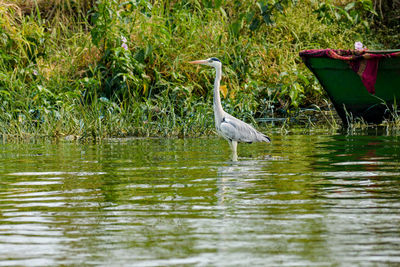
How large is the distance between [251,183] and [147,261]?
2.66 meters

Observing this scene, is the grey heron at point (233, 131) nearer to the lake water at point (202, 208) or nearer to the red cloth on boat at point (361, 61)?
the lake water at point (202, 208)

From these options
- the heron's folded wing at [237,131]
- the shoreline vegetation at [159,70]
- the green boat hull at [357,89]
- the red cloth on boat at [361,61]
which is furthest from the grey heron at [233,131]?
the green boat hull at [357,89]

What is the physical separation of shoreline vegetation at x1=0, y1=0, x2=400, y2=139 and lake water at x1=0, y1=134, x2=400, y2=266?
2.61 m

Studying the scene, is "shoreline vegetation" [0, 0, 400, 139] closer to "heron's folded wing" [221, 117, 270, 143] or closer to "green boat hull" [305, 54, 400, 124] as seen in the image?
"green boat hull" [305, 54, 400, 124]

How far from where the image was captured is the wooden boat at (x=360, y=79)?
11.8 m

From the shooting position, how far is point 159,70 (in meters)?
13.6

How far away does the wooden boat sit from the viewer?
11.8 m

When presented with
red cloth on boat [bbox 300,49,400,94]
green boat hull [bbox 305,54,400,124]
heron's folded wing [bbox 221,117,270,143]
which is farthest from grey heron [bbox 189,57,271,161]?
green boat hull [bbox 305,54,400,124]

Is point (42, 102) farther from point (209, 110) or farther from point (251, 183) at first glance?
point (251, 183)

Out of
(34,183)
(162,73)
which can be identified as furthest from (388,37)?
(34,183)

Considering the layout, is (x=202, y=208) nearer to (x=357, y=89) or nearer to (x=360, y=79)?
(x=360, y=79)

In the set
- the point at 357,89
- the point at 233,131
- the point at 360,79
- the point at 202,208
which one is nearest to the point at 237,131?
the point at 233,131

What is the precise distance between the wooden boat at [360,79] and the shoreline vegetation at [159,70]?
413 mm

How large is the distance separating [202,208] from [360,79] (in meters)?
7.75
